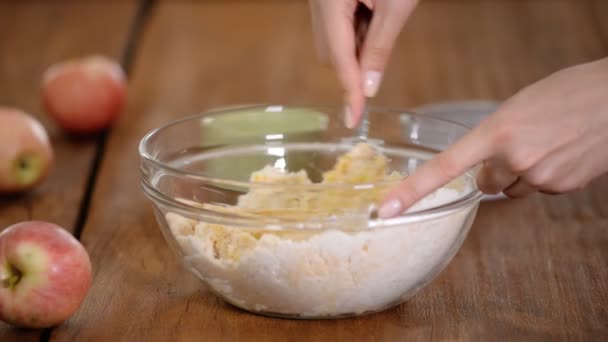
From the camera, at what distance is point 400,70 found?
2.28 metres

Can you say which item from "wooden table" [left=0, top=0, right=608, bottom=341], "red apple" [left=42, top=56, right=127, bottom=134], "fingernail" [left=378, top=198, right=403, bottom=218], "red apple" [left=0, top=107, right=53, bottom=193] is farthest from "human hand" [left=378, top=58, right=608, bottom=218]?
"red apple" [left=42, top=56, right=127, bottom=134]

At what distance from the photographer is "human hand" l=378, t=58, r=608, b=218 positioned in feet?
3.23

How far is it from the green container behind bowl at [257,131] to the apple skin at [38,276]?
1.13 ft

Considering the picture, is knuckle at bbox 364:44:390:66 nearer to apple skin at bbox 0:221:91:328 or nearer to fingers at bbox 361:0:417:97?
fingers at bbox 361:0:417:97

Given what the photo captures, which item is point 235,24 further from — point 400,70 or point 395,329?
point 395,329

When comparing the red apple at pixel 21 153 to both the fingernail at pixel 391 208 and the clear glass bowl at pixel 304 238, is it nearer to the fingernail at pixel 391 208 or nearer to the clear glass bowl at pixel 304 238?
the clear glass bowl at pixel 304 238

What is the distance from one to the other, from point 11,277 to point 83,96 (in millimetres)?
937

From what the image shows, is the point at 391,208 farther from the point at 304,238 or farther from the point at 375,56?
the point at 375,56

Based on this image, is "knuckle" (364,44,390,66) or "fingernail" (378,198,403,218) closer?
"fingernail" (378,198,403,218)

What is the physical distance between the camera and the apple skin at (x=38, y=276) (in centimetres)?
103

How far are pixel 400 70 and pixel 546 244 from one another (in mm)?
1031

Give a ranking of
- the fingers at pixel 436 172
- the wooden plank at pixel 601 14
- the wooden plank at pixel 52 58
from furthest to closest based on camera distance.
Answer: the wooden plank at pixel 601 14 < the wooden plank at pixel 52 58 < the fingers at pixel 436 172

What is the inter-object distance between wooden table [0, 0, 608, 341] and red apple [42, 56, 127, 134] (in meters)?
0.04

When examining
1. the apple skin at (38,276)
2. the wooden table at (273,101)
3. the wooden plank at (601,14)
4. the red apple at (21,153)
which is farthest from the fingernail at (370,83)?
the wooden plank at (601,14)
